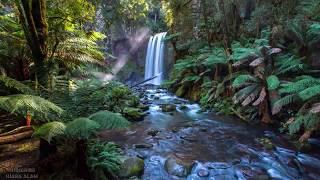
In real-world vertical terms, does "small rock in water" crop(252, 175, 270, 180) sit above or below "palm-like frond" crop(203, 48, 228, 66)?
below

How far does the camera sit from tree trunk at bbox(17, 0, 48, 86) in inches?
129

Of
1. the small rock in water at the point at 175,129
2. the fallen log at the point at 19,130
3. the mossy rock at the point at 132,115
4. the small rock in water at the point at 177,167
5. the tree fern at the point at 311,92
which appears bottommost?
the small rock in water at the point at 177,167

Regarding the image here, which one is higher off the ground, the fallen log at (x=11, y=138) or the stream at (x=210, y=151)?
the fallen log at (x=11, y=138)

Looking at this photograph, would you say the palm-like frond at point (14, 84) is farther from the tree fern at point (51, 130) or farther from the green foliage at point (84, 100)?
the tree fern at point (51, 130)

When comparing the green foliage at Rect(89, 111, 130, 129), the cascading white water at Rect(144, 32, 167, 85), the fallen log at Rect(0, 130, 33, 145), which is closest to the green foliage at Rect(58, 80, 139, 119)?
the green foliage at Rect(89, 111, 130, 129)

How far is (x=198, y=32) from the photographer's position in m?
12.7

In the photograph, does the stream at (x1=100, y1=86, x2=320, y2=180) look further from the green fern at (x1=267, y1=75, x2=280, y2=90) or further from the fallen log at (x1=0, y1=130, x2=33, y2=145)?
the fallen log at (x1=0, y1=130, x2=33, y2=145)

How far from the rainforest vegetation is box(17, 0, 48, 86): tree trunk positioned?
0.01 meters

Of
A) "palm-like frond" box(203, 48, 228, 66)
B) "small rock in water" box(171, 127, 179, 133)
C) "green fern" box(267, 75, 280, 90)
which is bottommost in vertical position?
"small rock in water" box(171, 127, 179, 133)

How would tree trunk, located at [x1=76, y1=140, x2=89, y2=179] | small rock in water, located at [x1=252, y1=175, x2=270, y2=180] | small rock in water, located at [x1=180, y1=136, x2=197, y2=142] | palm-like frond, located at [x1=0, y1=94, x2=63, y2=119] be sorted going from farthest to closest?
small rock in water, located at [x1=180, y1=136, x2=197, y2=142] → small rock in water, located at [x1=252, y1=175, x2=270, y2=180] → tree trunk, located at [x1=76, y1=140, x2=89, y2=179] → palm-like frond, located at [x1=0, y1=94, x2=63, y2=119]

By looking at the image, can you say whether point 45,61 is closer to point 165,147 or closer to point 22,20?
point 22,20

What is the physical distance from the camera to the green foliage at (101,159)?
11.5 feet

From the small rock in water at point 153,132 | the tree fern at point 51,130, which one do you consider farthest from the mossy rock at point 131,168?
the small rock in water at point 153,132

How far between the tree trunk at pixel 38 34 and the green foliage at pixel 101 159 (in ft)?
3.54
